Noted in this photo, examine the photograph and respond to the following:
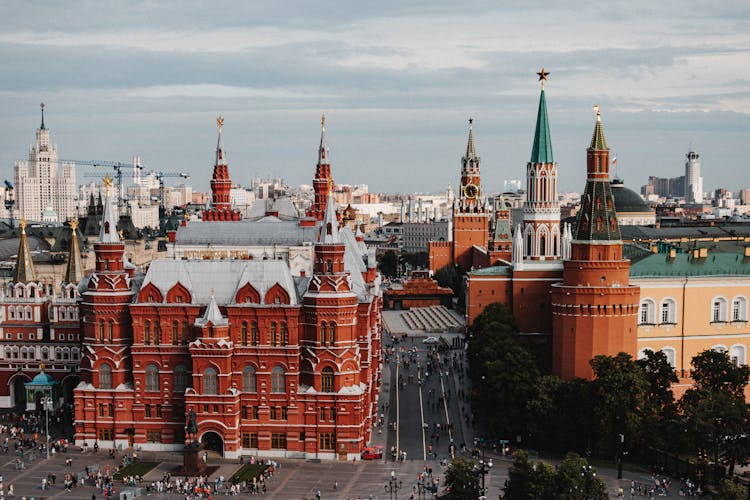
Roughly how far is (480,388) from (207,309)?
20.2 metres

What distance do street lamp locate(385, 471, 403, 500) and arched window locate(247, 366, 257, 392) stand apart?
11431 millimetres

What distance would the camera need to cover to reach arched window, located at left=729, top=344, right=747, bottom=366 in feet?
286

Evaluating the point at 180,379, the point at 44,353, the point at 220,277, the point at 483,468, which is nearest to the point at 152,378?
the point at 180,379

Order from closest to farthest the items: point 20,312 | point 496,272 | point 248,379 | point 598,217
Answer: point 248,379
point 598,217
point 20,312
point 496,272

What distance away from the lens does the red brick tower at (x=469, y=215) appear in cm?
16138

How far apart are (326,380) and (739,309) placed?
35684mm

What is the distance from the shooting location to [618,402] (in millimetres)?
69938

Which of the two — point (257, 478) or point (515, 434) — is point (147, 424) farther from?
point (515, 434)

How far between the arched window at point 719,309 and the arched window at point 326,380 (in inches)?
1306

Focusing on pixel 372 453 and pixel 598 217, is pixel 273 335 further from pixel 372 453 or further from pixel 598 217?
pixel 598 217

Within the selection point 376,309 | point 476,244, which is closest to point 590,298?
point 376,309

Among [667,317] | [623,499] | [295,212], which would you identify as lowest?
[623,499]

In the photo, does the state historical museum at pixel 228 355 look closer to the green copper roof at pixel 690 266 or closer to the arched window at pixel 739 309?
the green copper roof at pixel 690 266

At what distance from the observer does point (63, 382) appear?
285 ft
